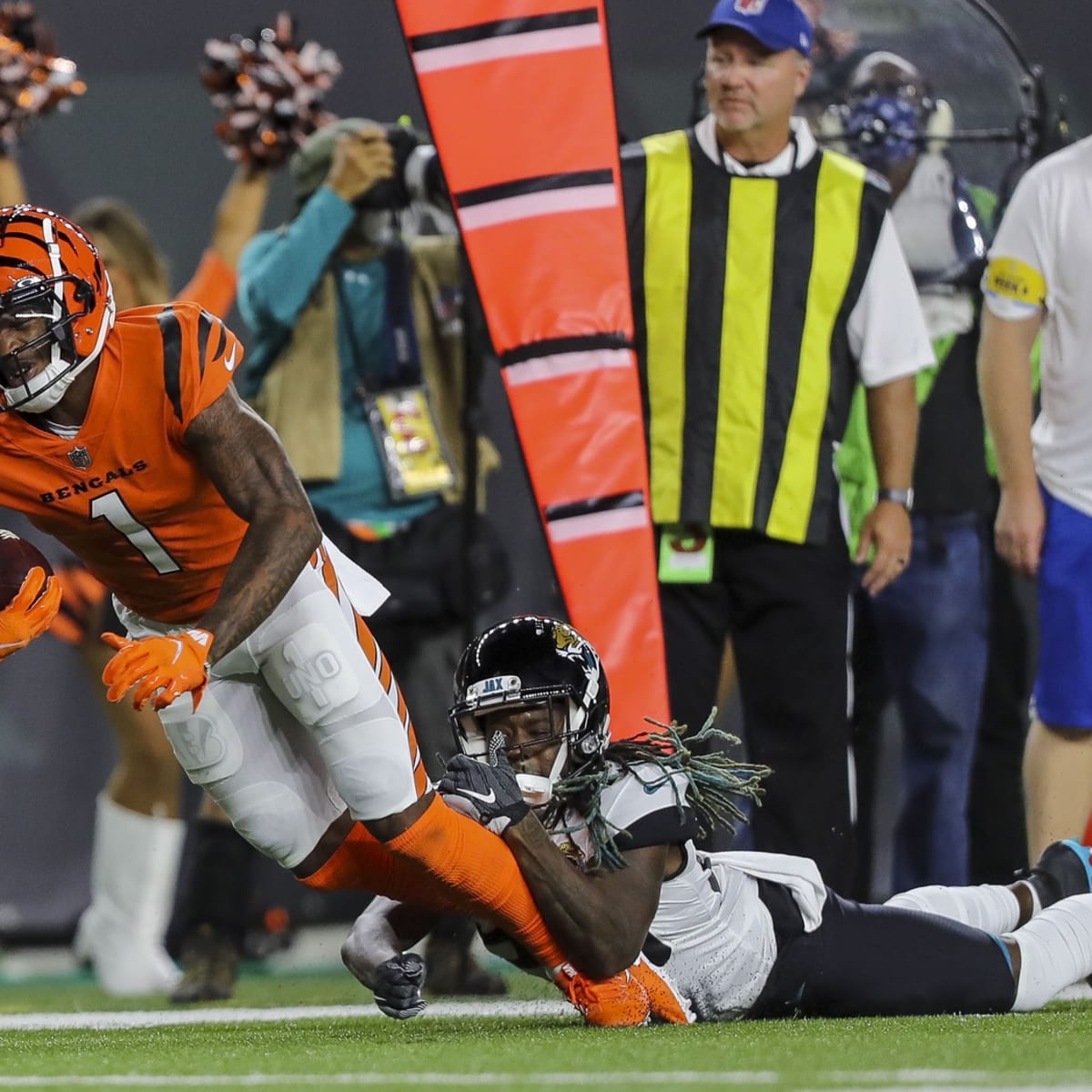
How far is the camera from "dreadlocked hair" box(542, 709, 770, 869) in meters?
3.27

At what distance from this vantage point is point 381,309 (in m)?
4.91

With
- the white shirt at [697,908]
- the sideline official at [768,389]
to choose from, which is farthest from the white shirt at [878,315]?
the white shirt at [697,908]

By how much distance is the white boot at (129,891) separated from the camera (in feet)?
16.4

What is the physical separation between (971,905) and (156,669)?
5.20 ft

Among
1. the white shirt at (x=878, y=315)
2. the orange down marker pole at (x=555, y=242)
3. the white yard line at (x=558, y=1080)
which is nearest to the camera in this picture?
the white yard line at (x=558, y=1080)

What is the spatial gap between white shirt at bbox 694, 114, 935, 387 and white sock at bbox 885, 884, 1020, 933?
3.89 feet

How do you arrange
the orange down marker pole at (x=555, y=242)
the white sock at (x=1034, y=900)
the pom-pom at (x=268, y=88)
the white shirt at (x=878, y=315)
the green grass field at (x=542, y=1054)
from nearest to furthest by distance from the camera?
1. the green grass field at (x=542, y=1054)
2. the white sock at (x=1034, y=900)
3. the orange down marker pole at (x=555, y=242)
4. the white shirt at (x=878, y=315)
5. the pom-pom at (x=268, y=88)

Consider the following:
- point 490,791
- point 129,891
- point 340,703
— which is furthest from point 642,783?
point 129,891

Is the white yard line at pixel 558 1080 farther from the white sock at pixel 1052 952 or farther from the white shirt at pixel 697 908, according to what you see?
the white sock at pixel 1052 952

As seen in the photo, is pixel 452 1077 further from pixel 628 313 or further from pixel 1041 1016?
pixel 628 313

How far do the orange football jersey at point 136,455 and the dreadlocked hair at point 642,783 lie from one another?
2.42 ft

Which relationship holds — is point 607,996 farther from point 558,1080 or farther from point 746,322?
point 746,322

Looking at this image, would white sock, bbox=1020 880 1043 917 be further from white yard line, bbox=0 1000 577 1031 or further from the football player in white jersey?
white yard line, bbox=0 1000 577 1031

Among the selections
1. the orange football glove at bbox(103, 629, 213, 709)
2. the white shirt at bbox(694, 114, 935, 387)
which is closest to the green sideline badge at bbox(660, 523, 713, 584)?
the white shirt at bbox(694, 114, 935, 387)
